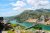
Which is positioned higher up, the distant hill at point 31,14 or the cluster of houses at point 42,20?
the distant hill at point 31,14

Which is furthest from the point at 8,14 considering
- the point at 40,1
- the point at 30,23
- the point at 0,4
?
the point at 40,1

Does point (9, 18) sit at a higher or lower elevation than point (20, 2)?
lower

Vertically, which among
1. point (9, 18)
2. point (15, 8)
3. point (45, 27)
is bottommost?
point (45, 27)

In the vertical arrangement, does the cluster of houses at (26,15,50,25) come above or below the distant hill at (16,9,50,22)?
below

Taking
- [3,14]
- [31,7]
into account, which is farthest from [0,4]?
[31,7]

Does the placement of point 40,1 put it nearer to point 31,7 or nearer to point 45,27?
point 31,7

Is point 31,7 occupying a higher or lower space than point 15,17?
higher

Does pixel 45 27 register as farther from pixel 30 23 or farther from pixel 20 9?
pixel 20 9

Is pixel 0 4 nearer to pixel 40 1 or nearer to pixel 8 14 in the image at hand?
pixel 8 14
